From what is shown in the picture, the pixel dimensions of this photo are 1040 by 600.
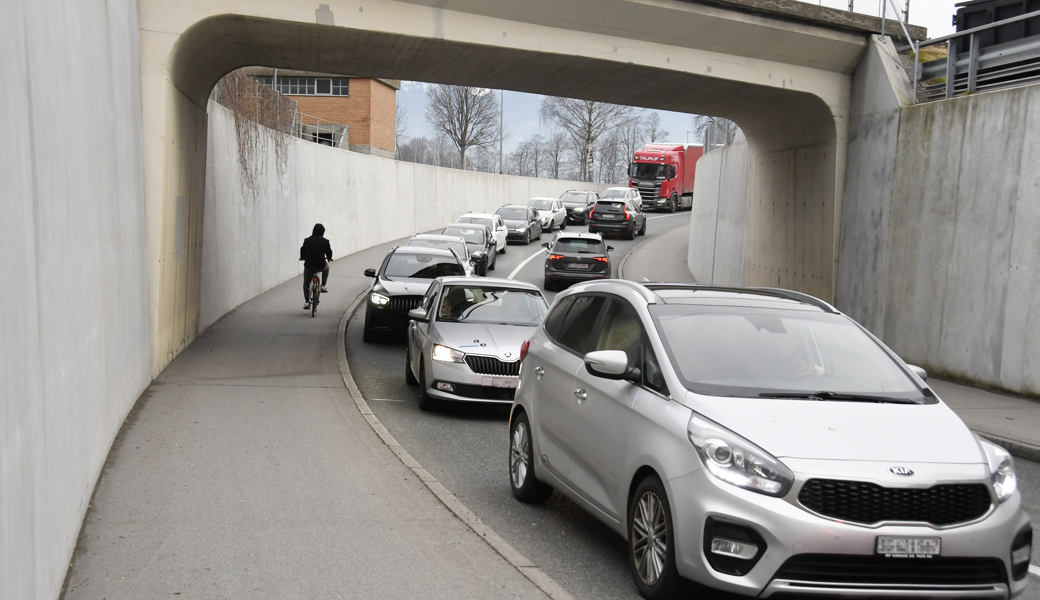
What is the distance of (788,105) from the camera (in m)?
20.0

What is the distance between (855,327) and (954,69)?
11.9 m

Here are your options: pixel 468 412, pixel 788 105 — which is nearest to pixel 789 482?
pixel 468 412

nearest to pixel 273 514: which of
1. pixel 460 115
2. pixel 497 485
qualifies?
pixel 497 485

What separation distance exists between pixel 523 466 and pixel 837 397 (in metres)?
2.89

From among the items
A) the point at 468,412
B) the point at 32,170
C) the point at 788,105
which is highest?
the point at 788,105

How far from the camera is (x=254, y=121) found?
75.0ft

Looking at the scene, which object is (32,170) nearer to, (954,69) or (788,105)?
(954,69)

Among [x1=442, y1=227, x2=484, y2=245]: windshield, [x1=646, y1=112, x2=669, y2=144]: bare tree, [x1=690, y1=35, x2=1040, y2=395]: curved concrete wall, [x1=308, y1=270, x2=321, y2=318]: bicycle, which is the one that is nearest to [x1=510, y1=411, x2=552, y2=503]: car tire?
[x1=690, y1=35, x2=1040, y2=395]: curved concrete wall

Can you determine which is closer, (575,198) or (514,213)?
(514,213)

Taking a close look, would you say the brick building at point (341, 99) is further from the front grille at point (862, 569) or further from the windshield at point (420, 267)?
the front grille at point (862, 569)

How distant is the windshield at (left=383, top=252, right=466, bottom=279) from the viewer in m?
19.2

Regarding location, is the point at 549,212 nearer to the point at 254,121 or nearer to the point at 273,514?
the point at 254,121

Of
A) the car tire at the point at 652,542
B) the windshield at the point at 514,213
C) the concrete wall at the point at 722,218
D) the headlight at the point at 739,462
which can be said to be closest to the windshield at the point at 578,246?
the concrete wall at the point at 722,218

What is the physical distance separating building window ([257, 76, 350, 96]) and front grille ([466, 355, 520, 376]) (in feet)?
142
